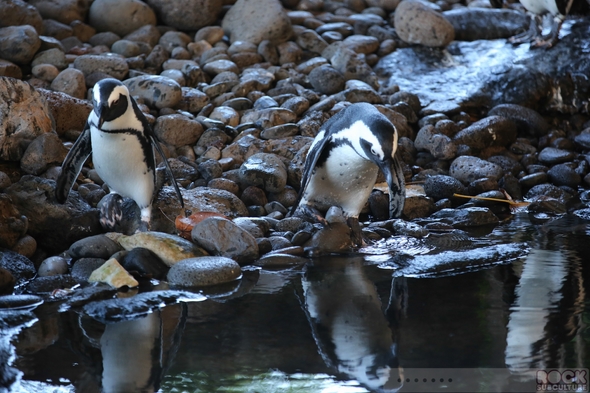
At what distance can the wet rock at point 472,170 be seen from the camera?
19.8 ft

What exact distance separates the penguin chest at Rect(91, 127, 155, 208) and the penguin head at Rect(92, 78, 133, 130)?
0.09 meters

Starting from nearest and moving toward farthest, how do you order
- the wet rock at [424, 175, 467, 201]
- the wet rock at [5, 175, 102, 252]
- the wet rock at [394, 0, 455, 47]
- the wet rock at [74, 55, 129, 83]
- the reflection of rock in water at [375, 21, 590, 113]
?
the wet rock at [5, 175, 102, 252], the wet rock at [424, 175, 467, 201], the wet rock at [74, 55, 129, 83], the reflection of rock in water at [375, 21, 590, 113], the wet rock at [394, 0, 455, 47]

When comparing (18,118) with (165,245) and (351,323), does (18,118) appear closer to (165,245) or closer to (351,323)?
(165,245)

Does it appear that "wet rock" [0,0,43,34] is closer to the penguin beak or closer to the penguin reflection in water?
the penguin beak

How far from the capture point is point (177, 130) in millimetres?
5969

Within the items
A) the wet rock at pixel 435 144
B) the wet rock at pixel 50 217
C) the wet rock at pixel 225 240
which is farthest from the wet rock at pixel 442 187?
the wet rock at pixel 50 217

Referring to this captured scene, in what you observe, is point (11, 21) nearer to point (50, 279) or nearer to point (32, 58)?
point (32, 58)

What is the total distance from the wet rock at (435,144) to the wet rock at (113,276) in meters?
3.53

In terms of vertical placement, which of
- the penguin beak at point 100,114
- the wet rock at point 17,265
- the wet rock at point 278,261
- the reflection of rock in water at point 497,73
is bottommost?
the reflection of rock in water at point 497,73

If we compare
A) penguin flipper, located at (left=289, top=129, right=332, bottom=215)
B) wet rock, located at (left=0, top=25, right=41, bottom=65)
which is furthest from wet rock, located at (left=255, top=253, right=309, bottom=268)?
wet rock, located at (left=0, top=25, right=41, bottom=65)

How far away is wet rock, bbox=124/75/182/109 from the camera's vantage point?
633 cm

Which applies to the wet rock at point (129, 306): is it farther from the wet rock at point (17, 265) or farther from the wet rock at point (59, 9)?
the wet rock at point (59, 9)

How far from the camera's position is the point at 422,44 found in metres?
8.60

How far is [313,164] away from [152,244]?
1.18m
